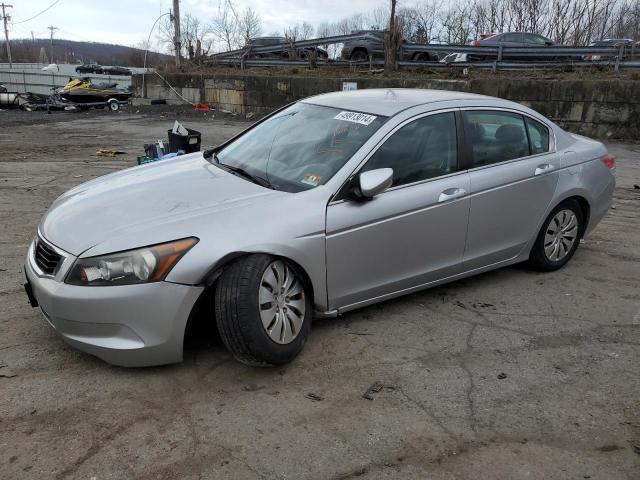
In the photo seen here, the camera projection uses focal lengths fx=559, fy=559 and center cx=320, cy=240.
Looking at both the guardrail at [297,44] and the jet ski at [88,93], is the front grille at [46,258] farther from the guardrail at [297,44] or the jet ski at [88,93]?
the jet ski at [88,93]

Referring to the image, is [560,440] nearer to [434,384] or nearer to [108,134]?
[434,384]

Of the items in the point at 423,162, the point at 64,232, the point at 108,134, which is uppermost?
→ the point at 423,162

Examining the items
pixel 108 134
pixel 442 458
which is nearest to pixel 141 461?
pixel 442 458

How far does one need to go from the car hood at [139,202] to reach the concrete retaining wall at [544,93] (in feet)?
44.4

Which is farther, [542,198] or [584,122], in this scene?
[584,122]

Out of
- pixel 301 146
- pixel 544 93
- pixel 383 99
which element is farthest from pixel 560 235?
pixel 544 93

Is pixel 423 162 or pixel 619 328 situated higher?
pixel 423 162

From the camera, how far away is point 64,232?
10.7ft

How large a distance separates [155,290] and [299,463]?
1.15 m

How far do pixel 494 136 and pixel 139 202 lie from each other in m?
2.72

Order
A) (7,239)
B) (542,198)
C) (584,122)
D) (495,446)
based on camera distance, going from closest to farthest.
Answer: (495,446)
(542,198)
(7,239)
(584,122)

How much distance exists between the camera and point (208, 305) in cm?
322

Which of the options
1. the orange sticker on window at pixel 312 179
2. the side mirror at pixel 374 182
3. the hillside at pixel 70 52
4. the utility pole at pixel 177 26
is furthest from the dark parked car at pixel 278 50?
the hillside at pixel 70 52

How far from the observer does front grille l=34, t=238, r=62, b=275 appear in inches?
123
